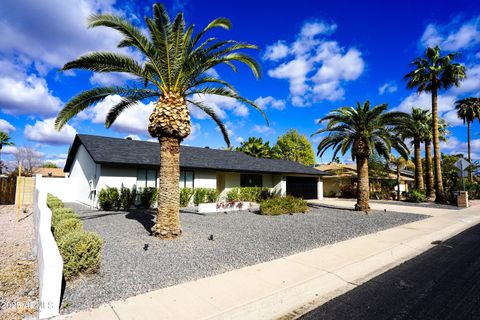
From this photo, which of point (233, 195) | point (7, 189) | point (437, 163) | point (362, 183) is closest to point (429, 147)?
point (437, 163)

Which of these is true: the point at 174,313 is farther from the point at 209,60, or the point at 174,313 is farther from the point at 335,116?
Answer: the point at 335,116

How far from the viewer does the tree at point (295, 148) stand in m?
56.9

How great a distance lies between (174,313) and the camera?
156 inches

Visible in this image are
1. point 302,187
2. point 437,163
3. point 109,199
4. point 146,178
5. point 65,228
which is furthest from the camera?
point 302,187

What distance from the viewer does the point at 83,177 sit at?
1962 centimetres

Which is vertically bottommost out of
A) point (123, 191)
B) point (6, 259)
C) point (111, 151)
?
point (6, 259)

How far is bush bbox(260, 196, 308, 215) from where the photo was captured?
15.1 m

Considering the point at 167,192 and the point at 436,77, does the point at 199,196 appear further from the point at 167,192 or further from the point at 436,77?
the point at 436,77

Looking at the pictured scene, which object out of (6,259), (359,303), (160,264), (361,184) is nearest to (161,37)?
(160,264)

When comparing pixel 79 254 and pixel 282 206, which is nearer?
pixel 79 254

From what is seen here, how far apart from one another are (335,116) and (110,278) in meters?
16.2

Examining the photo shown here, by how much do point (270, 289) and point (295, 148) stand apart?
176 ft

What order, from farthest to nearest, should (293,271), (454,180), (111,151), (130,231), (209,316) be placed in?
(454,180), (111,151), (130,231), (293,271), (209,316)

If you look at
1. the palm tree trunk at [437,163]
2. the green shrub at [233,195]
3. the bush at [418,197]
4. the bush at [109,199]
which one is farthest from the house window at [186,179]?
the palm tree trunk at [437,163]
